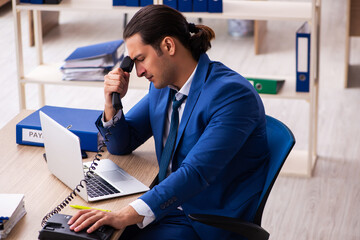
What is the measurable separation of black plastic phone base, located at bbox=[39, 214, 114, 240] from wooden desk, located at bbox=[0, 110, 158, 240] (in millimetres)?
44

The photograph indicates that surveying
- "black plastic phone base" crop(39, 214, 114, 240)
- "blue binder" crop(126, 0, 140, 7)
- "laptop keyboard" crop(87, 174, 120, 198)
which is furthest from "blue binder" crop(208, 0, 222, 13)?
"black plastic phone base" crop(39, 214, 114, 240)

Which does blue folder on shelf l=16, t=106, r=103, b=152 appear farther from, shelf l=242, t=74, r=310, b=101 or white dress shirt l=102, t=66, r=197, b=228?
shelf l=242, t=74, r=310, b=101

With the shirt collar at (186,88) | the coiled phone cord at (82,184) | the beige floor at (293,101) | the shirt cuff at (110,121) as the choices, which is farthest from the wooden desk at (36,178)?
the beige floor at (293,101)

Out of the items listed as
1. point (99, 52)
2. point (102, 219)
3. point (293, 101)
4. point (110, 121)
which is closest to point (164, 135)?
point (110, 121)

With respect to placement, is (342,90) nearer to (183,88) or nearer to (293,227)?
(293,227)

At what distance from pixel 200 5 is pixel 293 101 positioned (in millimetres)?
1486

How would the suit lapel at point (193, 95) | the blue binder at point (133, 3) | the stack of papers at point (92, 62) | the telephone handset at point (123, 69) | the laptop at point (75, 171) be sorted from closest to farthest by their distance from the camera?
the laptop at point (75, 171)
the suit lapel at point (193, 95)
the telephone handset at point (123, 69)
the blue binder at point (133, 3)
the stack of papers at point (92, 62)

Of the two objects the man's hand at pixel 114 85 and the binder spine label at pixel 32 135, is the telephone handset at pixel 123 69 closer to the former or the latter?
the man's hand at pixel 114 85

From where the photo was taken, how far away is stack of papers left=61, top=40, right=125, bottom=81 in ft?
12.4

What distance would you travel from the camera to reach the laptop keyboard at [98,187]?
2143 millimetres

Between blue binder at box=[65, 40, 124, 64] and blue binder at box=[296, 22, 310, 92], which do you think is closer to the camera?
blue binder at box=[296, 22, 310, 92]

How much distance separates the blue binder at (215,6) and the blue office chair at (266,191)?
4.63ft

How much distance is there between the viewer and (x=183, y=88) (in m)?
2.25

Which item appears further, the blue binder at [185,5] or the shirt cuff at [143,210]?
the blue binder at [185,5]
